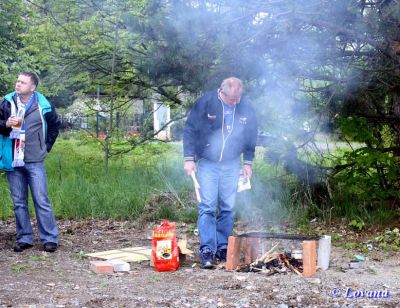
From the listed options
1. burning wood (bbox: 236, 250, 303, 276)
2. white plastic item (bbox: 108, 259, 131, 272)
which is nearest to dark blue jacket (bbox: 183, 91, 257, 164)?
burning wood (bbox: 236, 250, 303, 276)

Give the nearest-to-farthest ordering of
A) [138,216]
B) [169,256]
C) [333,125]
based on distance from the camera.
→ [169,256]
[333,125]
[138,216]

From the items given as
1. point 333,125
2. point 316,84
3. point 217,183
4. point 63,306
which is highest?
point 316,84

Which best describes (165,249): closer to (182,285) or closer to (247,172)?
(182,285)

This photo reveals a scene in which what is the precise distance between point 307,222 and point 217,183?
2.06 meters

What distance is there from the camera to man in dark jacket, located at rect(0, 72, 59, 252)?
18.6ft

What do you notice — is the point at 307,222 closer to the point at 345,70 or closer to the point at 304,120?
the point at 304,120

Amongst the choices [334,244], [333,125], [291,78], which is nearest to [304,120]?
[333,125]

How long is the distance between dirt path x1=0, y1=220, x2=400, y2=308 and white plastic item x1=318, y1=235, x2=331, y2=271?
0.09 m

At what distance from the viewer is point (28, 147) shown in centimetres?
573

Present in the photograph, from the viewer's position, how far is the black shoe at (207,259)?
5207 millimetres

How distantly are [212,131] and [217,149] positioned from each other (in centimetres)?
17

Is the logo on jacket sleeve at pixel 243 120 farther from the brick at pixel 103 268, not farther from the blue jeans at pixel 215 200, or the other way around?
the brick at pixel 103 268

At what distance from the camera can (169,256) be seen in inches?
200

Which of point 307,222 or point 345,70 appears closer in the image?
point 345,70
